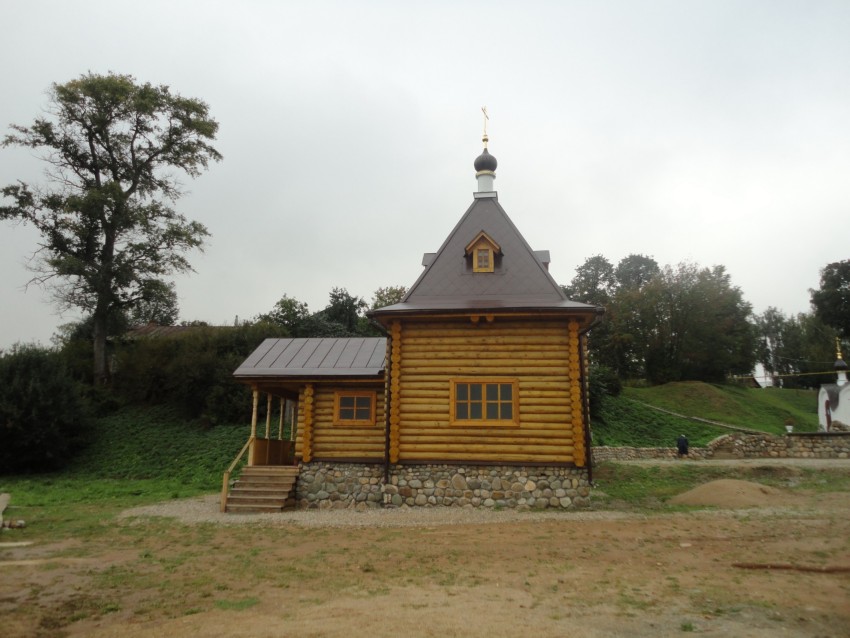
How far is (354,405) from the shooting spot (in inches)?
585

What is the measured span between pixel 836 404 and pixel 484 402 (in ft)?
84.4

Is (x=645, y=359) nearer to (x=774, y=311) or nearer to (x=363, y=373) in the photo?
(x=363, y=373)

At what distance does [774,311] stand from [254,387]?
251ft

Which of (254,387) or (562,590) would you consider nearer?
(562,590)

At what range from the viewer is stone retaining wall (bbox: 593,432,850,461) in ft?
73.6

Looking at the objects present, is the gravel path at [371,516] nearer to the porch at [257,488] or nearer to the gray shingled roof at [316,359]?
the porch at [257,488]

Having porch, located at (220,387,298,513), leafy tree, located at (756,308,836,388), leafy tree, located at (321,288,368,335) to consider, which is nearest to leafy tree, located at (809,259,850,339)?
leafy tree, located at (756,308,836,388)

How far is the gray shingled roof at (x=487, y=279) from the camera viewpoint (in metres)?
13.9

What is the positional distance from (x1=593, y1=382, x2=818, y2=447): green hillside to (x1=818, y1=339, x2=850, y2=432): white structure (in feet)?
4.63

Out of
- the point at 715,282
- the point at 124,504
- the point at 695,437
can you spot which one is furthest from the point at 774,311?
the point at 124,504

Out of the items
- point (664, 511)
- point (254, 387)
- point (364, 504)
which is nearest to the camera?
point (664, 511)

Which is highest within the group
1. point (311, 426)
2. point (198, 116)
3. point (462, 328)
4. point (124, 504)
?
point (198, 116)

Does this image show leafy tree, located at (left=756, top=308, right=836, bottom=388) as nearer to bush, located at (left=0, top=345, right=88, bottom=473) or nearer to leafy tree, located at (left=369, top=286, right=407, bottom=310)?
leafy tree, located at (left=369, top=286, right=407, bottom=310)

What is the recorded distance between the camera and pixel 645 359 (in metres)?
41.1
